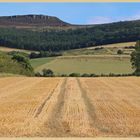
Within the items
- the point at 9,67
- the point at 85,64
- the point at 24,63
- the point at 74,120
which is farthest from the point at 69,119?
the point at 85,64

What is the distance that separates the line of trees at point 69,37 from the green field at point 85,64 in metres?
27.6

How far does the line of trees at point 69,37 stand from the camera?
15400 cm

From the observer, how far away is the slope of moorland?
154000mm

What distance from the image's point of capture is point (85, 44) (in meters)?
161

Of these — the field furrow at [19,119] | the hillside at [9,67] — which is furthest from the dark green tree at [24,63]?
the field furrow at [19,119]

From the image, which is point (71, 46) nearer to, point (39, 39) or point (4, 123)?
point (39, 39)

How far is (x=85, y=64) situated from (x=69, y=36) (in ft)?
202

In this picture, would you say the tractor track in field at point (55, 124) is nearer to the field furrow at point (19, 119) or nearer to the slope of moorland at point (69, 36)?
the field furrow at point (19, 119)

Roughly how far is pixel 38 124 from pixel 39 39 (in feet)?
497

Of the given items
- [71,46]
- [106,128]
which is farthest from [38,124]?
[71,46]

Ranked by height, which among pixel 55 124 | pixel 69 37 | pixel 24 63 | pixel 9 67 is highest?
pixel 55 124

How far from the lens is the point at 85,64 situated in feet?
387

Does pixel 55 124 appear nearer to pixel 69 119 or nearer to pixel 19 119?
pixel 69 119

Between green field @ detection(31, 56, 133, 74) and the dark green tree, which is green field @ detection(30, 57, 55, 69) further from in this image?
the dark green tree
